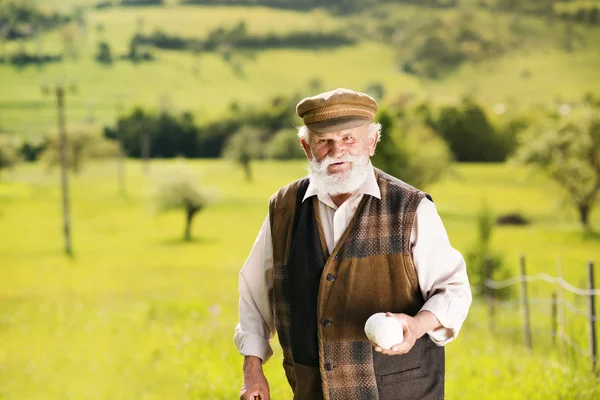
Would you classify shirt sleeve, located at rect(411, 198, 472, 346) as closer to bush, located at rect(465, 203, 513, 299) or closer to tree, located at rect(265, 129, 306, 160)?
bush, located at rect(465, 203, 513, 299)

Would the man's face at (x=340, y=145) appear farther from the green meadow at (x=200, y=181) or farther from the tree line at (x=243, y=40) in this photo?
the tree line at (x=243, y=40)

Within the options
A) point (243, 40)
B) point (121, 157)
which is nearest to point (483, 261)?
point (243, 40)

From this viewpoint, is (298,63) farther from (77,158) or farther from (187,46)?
(77,158)

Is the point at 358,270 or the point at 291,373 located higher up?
the point at 358,270

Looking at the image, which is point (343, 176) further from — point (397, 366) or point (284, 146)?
point (284, 146)

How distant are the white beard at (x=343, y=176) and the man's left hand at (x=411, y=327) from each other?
13.4 inches

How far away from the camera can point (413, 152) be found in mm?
10219

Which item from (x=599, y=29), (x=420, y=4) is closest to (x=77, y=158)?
(x=420, y=4)

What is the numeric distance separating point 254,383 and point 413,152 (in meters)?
8.52

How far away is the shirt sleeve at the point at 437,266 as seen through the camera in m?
1.74

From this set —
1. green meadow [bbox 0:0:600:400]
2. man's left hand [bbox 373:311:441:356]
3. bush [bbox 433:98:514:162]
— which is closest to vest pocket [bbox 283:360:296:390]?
man's left hand [bbox 373:311:441:356]

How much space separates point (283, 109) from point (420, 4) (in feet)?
7.51

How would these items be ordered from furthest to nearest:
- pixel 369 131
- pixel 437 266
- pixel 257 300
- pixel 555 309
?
1. pixel 555 309
2. pixel 257 300
3. pixel 369 131
4. pixel 437 266

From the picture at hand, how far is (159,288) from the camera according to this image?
890 centimetres
